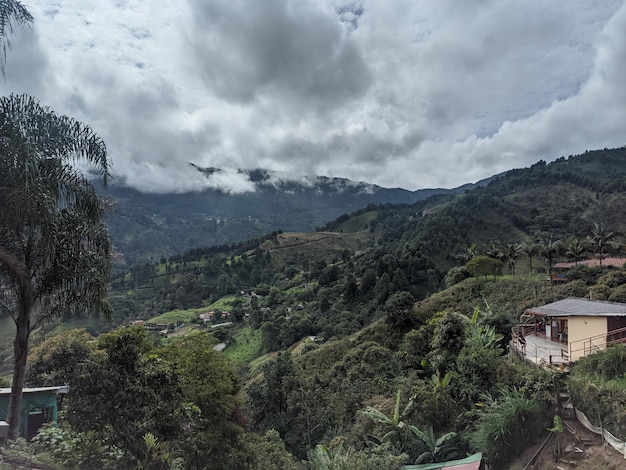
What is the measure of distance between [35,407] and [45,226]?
27.7 ft

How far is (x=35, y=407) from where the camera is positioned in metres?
12.5

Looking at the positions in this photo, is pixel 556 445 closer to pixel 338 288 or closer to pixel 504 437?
pixel 504 437

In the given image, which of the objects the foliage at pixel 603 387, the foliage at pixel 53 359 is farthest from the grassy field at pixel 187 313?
the foliage at pixel 603 387

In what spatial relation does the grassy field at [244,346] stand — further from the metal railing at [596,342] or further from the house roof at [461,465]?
the metal railing at [596,342]

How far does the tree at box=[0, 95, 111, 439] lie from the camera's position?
23.9 ft

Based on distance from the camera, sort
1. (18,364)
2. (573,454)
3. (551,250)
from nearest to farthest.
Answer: (18,364) → (573,454) → (551,250)

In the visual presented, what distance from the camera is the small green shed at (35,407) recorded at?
1213 cm

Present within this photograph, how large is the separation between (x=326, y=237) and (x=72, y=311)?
524ft

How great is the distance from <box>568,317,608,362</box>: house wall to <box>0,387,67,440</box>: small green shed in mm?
18471

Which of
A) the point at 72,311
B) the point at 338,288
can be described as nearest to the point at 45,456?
the point at 72,311

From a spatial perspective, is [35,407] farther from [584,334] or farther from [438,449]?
[584,334]

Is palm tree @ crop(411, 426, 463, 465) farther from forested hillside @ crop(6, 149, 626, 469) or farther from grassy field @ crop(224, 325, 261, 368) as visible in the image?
grassy field @ crop(224, 325, 261, 368)

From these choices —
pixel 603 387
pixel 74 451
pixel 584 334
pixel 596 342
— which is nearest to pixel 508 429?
pixel 603 387

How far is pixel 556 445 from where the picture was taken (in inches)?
475
